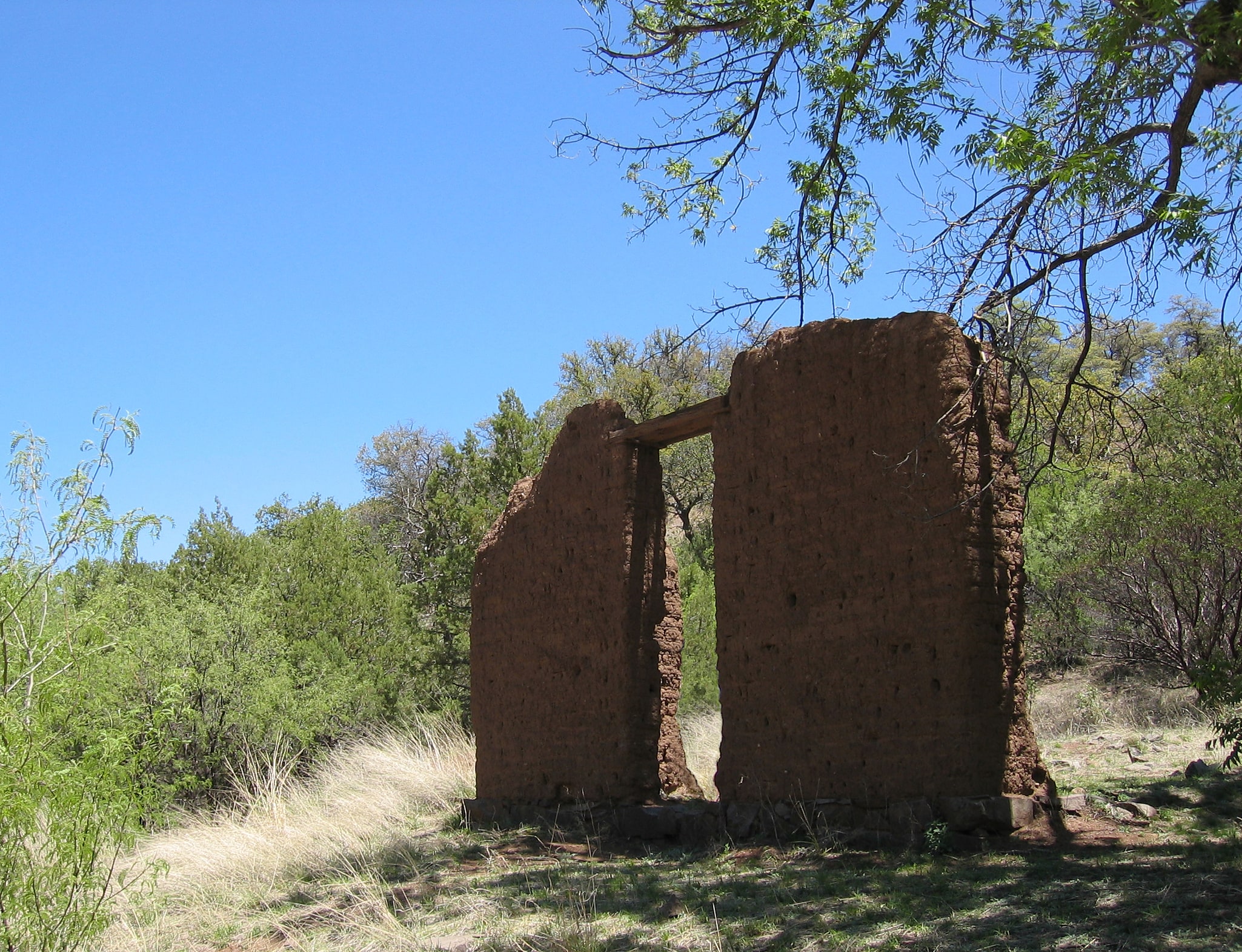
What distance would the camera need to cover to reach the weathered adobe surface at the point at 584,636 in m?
8.55

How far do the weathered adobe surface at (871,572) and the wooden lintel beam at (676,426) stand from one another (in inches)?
10.6

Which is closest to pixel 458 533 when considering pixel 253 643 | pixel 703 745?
pixel 253 643

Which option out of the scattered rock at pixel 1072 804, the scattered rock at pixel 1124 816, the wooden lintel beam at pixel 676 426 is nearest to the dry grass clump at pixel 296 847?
the wooden lintel beam at pixel 676 426

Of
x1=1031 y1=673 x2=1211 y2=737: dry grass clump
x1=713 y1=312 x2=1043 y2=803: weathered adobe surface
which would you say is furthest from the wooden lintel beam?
x1=1031 y1=673 x2=1211 y2=737: dry grass clump

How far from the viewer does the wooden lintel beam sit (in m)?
8.19

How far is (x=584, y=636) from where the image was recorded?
890 cm

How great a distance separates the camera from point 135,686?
13039 mm

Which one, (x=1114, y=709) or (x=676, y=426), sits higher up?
(x=676, y=426)

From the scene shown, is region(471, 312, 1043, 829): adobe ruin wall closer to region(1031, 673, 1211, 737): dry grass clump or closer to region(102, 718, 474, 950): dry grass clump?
region(102, 718, 474, 950): dry grass clump

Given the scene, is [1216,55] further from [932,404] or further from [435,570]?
[435,570]

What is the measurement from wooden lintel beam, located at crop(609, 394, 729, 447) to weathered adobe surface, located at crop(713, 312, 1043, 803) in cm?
27

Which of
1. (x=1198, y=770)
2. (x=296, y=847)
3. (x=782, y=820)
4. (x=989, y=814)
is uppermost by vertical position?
(x=989, y=814)

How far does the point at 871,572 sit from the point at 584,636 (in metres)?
2.92

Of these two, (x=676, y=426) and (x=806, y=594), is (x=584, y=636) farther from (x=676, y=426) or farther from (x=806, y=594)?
(x=806, y=594)
